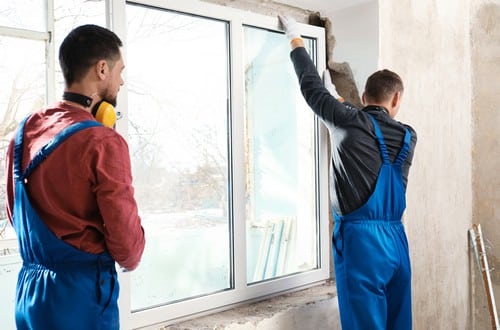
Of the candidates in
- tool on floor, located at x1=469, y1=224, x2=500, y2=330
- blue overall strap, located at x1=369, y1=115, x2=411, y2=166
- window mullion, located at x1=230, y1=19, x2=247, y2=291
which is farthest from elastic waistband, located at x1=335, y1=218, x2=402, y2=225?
tool on floor, located at x1=469, y1=224, x2=500, y2=330

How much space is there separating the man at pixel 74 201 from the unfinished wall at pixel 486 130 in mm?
2919

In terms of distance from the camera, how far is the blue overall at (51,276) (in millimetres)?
1314

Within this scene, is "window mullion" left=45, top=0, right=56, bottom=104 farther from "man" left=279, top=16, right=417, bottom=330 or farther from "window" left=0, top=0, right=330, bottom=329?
"man" left=279, top=16, right=417, bottom=330

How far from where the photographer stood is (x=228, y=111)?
2.31 meters

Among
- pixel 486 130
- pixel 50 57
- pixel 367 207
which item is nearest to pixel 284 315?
pixel 367 207

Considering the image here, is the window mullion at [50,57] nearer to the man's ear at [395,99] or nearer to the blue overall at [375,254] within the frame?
the blue overall at [375,254]

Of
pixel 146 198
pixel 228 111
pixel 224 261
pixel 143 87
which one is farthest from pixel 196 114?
pixel 224 261

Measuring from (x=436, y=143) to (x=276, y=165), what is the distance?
3.88 feet

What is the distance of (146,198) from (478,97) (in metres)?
2.60

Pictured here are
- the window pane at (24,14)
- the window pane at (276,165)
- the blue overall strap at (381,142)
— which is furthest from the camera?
the window pane at (276,165)

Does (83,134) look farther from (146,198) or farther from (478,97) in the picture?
(478,97)

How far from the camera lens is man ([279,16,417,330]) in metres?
2.09

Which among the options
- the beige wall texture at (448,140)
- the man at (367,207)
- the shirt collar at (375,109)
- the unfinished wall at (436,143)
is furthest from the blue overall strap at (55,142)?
the unfinished wall at (436,143)

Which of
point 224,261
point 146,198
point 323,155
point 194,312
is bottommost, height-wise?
point 194,312
